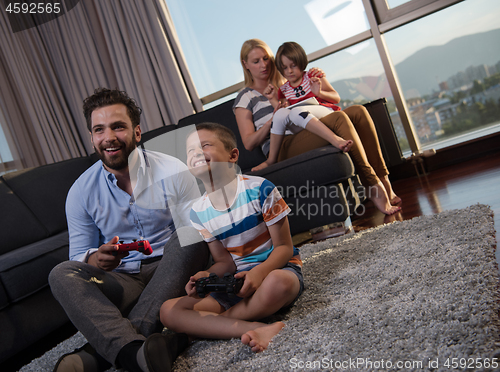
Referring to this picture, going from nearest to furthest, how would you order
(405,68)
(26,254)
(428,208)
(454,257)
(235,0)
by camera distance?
1. (454,257)
2. (26,254)
3. (428,208)
4. (405,68)
5. (235,0)

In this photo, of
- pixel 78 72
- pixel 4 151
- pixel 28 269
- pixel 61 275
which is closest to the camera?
pixel 61 275

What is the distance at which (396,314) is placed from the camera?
704mm

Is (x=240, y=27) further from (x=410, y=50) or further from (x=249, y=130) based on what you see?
(x=249, y=130)

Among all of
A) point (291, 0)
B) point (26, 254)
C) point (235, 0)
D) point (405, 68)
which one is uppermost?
point (235, 0)

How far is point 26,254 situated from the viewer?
4.50 feet

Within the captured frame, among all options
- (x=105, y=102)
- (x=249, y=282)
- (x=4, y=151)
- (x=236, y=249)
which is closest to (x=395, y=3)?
(x=105, y=102)

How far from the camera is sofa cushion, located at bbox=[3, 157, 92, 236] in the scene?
2021 mm

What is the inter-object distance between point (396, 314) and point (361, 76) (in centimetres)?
242

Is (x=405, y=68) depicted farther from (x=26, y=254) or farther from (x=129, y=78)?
(x=26, y=254)

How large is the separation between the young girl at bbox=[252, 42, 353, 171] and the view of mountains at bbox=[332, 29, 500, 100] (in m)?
0.99

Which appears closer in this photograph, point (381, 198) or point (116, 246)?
point (116, 246)

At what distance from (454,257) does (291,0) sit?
2600mm

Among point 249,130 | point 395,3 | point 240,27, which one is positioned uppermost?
point 240,27

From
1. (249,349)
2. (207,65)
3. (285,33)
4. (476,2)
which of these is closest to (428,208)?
(249,349)
